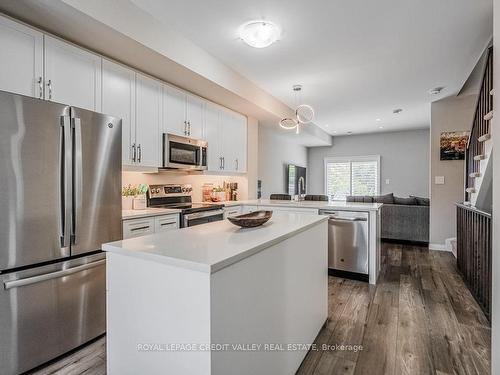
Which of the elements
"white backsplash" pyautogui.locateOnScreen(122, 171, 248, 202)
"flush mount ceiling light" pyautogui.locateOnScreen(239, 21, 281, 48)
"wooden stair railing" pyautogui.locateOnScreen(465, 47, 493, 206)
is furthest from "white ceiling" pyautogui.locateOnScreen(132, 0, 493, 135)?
"white backsplash" pyautogui.locateOnScreen(122, 171, 248, 202)

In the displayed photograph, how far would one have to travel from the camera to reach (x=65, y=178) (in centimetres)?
192

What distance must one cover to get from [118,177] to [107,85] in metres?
0.91

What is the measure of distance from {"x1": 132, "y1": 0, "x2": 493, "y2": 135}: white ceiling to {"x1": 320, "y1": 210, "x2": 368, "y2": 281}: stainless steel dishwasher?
6.05 feet

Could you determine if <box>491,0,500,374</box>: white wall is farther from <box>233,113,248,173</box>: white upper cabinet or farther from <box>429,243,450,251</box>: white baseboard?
<box>429,243,450,251</box>: white baseboard

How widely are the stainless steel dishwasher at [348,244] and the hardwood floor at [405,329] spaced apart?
0.53ft

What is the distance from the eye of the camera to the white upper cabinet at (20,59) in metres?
1.84

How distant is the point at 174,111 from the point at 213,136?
2.63ft

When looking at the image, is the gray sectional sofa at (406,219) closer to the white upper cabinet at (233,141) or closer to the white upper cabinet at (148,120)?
the white upper cabinet at (233,141)

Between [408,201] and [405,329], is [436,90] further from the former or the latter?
[405,329]

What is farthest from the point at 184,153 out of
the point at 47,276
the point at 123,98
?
the point at 47,276

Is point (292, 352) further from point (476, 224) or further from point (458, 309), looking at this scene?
point (476, 224)

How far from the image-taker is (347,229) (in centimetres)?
338

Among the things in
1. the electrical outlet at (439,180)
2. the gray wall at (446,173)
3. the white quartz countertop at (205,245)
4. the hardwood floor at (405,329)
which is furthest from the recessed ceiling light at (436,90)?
the white quartz countertop at (205,245)

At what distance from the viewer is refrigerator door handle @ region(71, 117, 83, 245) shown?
77.9 inches
